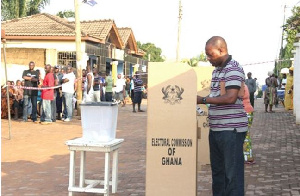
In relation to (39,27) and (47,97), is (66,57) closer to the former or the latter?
(39,27)

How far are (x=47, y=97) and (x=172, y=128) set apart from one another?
1040cm

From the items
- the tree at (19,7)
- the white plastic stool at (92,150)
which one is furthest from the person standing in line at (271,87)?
the tree at (19,7)

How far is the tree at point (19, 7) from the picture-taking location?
32.4 metres

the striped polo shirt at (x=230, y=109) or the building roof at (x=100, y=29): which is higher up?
the building roof at (x=100, y=29)

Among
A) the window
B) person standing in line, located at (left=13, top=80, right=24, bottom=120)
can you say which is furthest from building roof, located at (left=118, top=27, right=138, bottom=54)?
person standing in line, located at (left=13, top=80, right=24, bottom=120)

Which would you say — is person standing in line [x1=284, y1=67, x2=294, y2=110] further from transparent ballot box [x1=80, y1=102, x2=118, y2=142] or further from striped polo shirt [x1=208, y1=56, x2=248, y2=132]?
striped polo shirt [x1=208, y1=56, x2=248, y2=132]

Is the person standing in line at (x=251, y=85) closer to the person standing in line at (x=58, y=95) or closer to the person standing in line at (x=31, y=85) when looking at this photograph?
the person standing in line at (x=58, y=95)

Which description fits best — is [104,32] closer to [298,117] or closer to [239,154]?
[298,117]

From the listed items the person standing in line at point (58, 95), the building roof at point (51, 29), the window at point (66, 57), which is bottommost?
the person standing in line at point (58, 95)

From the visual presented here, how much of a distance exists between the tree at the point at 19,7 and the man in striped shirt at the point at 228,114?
2929 cm

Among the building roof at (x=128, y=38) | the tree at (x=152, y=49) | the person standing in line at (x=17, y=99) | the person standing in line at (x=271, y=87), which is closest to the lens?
the person standing in line at (x=17, y=99)

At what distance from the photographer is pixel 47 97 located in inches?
575

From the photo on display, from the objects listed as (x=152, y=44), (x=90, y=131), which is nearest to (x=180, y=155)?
(x=90, y=131)

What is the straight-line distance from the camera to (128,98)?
104 ft
